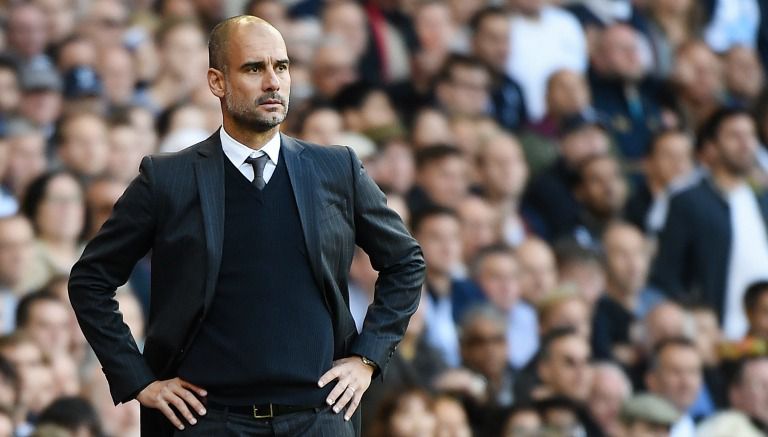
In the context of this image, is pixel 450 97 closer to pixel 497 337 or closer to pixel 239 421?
pixel 497 337

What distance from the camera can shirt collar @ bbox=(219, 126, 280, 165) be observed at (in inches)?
194

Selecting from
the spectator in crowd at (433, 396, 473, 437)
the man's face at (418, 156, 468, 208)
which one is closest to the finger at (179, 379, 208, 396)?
the spectator in crowd at (433, 396, 473, 437)

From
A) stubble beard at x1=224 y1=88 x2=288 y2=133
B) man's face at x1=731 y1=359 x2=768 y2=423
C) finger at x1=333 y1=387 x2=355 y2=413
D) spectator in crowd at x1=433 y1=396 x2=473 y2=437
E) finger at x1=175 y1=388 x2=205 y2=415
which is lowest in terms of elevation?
man's face at x1=731 y1=359 x2=768 y2=423

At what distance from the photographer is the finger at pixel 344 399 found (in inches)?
194

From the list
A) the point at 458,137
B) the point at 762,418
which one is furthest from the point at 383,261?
the point at 458,137

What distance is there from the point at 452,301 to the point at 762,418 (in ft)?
5.88

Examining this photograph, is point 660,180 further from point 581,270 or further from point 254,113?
point 254,113

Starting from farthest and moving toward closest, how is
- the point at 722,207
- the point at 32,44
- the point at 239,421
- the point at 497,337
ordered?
the point at 722,207
the point at 32,44
the point at 497,337
the point at 239,421

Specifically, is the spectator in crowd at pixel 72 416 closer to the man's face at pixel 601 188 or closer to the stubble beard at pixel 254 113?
the stubble beard at pixel 254 113

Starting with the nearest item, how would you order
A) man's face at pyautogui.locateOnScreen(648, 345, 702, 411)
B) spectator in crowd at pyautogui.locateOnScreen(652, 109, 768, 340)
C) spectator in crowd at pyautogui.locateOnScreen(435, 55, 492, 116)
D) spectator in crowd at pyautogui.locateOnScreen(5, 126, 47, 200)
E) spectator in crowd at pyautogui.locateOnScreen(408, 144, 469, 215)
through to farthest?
1. spectator in crowd at pyautogui.locateOnScreen(5, 126, 47, 200)
2. man's face at pyautogui.locateOnScreen(648, 345, 702, 411)
3. spectator in crowd at pyautogui.locateOnScreen(408, 144, 469, 215)
4. spectator in crowd at pyautogui.locateOnScreen(652, 109, 768, 340)
5. spectator in crowd at pyautogui.locateOnScreen(435, 55, 492, 116)

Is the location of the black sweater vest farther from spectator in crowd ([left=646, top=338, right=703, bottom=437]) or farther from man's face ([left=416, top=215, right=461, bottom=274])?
spectator in crowd ([left=646, top=338, right=703, bottom=437])

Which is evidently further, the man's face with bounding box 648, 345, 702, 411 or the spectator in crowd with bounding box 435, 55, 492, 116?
the spectator in crowd with bounding box 435, 55, 492, 116

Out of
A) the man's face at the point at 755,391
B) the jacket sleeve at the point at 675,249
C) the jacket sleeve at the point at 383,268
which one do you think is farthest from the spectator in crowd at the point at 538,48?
the jacket sleeve at the point at 383,268

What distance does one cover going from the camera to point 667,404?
938 cm
